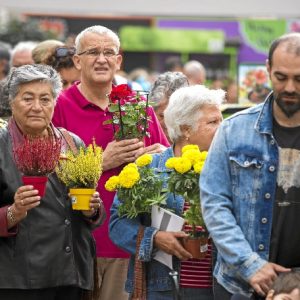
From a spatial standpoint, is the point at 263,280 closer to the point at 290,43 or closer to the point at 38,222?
the point at 290,43

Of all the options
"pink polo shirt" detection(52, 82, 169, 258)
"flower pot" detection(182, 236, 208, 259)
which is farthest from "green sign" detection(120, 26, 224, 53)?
"flower pot" detection(182, 236, 208, 259)

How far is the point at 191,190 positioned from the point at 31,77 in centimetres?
124

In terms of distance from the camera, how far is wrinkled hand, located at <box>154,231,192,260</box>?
5945 millimetres

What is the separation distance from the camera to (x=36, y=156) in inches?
235

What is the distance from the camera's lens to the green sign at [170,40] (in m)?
23.0

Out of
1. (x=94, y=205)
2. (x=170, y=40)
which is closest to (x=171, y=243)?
(x=94, y=205)

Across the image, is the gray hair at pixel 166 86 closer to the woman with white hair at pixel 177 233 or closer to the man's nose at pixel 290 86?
the woman with white hair at pixel 177 233

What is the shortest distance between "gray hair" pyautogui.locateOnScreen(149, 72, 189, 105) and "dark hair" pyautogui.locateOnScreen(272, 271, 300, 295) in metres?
3.48

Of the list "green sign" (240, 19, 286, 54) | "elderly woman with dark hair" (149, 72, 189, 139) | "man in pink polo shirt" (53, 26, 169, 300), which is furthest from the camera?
"green sign" (240, 19, 286, 54)

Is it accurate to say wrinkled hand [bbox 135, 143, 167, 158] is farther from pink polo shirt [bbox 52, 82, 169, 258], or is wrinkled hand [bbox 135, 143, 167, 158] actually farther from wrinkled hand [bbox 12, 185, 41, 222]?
wrinkled hand [bbox 12, 185, 41, 222]

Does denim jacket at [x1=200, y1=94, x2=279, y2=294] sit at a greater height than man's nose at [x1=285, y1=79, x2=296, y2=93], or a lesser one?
lesser

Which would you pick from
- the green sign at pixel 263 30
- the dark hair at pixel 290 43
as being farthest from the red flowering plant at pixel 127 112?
the green sign at pixel 263 30

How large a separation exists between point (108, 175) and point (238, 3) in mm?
17842

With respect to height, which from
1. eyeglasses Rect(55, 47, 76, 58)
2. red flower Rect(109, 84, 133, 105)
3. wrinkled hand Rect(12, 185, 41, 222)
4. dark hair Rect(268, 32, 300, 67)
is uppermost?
dark hair Rect(268, 32, 300, 67)
